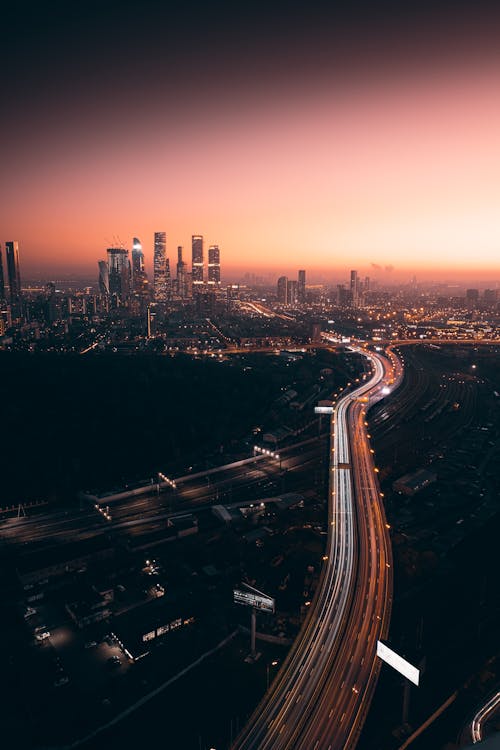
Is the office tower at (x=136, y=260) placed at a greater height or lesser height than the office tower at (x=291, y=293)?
greater

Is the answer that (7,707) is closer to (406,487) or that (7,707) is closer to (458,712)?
(458,712)

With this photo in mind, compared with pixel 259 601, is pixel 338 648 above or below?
below

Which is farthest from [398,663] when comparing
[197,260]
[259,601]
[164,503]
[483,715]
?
[197,260]

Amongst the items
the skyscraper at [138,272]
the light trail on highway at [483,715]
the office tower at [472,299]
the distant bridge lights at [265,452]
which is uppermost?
the skyscraper at [138,272]

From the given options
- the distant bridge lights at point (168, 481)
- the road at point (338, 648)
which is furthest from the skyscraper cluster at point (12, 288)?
the road at point (338, 648)

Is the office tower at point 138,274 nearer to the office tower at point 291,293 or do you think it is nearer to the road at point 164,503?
the office tower at point 291,293

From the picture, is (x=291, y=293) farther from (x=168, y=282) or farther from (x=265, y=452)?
(x=265, y=452)
